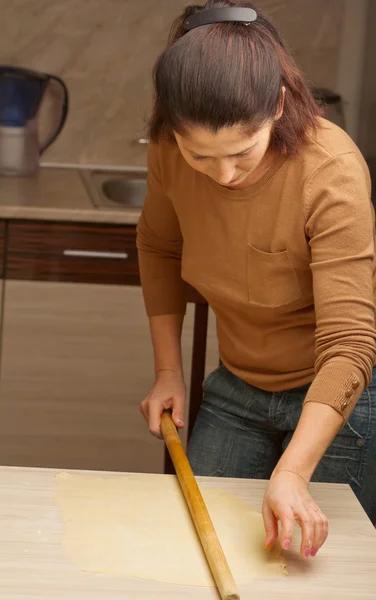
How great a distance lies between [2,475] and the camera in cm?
127

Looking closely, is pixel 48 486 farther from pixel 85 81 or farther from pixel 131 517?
pixel 85 81

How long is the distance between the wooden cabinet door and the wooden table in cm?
123

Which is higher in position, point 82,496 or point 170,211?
point 170,211

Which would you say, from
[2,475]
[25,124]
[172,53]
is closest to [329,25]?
[25,124]

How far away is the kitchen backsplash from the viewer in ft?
9.64

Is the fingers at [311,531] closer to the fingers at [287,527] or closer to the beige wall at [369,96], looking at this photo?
the fingers at [287,527]

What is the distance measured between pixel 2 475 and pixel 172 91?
0.55m

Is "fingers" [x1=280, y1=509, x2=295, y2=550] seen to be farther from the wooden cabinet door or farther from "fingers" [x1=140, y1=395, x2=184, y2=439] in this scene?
the wooden cabinet door

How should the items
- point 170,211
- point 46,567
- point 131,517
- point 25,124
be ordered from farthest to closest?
1. point 25,124
2. point 170,211
3. point 131,517
4. point 46,567

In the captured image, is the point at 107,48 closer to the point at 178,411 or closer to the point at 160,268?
the point at 160,268

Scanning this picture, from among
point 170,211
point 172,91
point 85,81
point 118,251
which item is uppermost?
point 172,91

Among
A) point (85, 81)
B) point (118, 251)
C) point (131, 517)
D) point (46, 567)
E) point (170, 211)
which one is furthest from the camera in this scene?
point (85, 81)

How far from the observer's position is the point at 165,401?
155 centimetres

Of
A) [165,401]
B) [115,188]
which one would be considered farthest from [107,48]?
[165,401]
